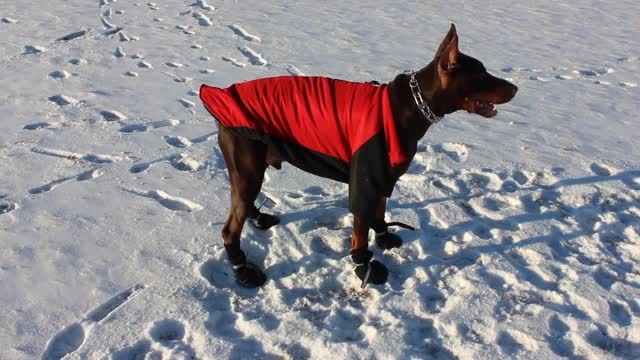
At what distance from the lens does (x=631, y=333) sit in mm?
2965

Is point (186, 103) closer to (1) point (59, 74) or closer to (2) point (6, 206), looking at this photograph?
(1) point (59, 74)

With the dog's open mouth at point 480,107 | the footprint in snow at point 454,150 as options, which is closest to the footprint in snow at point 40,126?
the footprint in snow at point 454,150

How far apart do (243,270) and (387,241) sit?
112 cm

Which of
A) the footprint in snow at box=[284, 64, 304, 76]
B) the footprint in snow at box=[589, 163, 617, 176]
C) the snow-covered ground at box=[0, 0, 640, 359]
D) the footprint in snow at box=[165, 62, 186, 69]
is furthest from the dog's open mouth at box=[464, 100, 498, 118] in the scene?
the footprint in snow at box=[165, 62, 186, 69]

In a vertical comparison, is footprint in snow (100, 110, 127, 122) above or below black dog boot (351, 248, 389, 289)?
below

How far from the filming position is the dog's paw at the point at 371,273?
11.0 feet

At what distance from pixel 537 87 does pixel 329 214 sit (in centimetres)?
465

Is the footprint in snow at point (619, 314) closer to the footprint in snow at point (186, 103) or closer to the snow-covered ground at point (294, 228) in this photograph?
the snow-covered ground at point (294, 228)

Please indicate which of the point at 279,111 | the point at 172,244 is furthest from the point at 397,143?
the point at 172,244

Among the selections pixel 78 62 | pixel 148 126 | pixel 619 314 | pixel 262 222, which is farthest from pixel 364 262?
pixel 78 62

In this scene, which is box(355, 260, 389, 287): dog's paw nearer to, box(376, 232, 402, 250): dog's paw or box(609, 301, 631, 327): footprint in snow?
box(376, 232, 402, 250): dog's paw

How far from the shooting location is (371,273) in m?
3.36

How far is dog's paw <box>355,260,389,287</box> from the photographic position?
11.0ft

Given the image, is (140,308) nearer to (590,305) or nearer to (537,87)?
(590,305)
